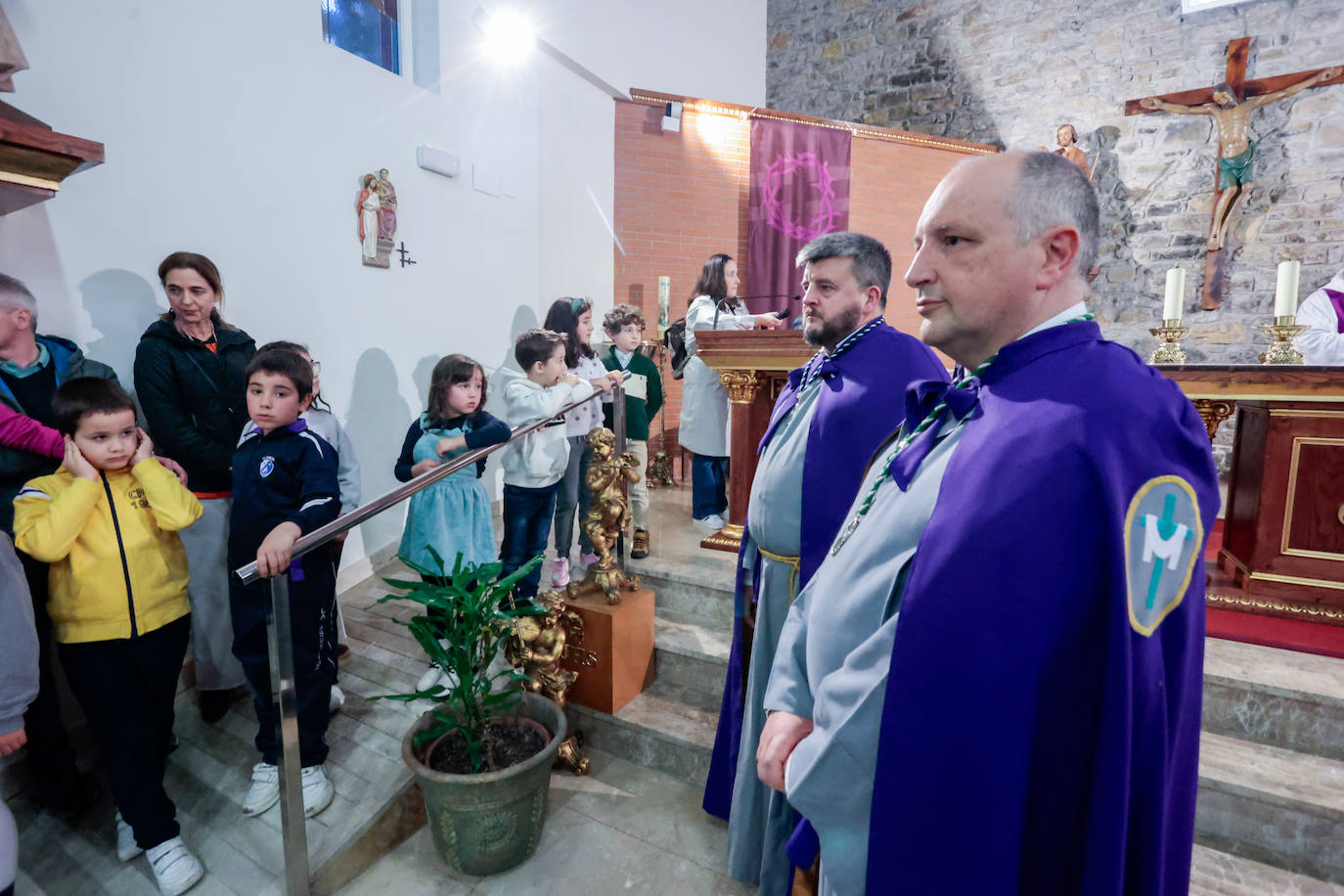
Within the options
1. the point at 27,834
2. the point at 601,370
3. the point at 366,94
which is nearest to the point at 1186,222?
the point at 601,370

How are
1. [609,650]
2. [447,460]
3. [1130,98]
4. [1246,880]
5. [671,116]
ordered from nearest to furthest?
[1246,880] < [609,650] < [447,460] < [671,116] < [1130,98]

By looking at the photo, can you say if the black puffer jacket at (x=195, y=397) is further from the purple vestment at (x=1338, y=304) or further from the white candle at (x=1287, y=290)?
the purple vestment at (x=1338, y=304)

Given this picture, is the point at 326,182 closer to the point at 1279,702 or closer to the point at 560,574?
Answer: the point at 560,574

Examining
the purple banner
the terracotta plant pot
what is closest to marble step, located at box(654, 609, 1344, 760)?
the terracotta plant pot

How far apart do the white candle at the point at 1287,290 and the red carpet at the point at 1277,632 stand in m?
1.23

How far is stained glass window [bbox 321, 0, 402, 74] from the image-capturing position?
3861 millimetres

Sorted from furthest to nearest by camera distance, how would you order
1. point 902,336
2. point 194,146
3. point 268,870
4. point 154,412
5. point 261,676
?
point 194,146, point 154,412, point 261,676, point 268,870, point 902,336

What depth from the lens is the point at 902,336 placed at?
6.43ft

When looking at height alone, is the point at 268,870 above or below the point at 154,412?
below

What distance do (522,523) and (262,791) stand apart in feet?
4.31

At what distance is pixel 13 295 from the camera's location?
218 cm

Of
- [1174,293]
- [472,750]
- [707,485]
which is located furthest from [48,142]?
[1174,293]

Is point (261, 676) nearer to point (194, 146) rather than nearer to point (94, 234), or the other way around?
point (94, 234)

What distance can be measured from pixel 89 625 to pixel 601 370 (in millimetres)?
2345
